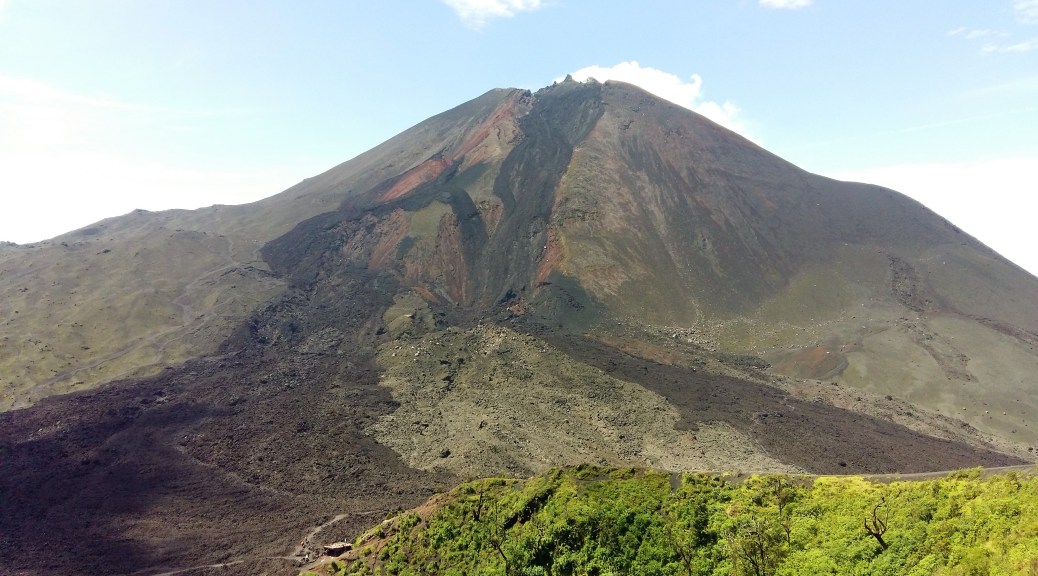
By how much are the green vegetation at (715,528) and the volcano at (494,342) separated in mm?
16859

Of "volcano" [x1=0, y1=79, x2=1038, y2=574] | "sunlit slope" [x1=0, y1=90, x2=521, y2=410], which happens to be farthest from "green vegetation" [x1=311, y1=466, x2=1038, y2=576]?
"sunlit slope" [x1=0, y1=90, x2=521, y2=410]

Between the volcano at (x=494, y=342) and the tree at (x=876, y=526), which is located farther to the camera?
the volcano at (x=494, y=342)

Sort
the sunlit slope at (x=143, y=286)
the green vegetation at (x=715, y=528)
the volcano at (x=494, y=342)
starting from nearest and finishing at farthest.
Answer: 1. the green vegetation at (x=715, y=528)
2. the volcano at (x=494, y=342)
3. the sunlit slope at (x=143, y=286)

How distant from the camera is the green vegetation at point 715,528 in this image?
12695 mm

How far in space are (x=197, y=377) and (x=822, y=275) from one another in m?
82.1

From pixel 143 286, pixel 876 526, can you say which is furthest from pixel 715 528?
pixel 143 286

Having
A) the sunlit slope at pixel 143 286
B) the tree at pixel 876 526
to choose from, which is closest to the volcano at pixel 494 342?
the sunlit slope at pixel 143 286

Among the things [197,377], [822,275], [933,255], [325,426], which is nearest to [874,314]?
[822,275]

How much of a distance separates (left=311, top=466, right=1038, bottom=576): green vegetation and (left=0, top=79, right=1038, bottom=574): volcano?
1686cm

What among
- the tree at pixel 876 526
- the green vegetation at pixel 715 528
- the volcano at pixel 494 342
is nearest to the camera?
the green vegetation at pixel 715 528

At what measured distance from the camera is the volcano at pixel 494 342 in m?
41.9

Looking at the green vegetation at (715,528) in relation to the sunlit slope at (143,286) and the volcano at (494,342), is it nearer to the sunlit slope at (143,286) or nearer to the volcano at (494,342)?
the volcano at (494,342)

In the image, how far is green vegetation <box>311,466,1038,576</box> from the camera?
12695 millimetres

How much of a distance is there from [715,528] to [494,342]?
46347mm
